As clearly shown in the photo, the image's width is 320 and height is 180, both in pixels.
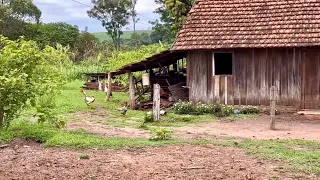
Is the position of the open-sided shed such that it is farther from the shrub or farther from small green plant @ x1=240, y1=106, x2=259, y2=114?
small green plant @ x1=240, y1=106, x2=259, y2=114

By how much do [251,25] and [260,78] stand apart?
2.12 meters

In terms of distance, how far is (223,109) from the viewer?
18719 millimetres

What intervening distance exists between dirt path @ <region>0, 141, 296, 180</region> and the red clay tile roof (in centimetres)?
840

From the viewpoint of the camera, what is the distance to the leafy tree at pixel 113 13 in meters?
57.7

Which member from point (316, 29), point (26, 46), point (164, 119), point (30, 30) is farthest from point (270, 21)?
point (30, 30)

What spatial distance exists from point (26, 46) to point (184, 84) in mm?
13816

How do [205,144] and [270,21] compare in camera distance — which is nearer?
[205,144]

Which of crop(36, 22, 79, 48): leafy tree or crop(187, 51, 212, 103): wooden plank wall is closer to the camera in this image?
crop(187, 51, 212, 103): wooden plank wall

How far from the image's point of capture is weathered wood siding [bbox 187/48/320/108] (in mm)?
18844

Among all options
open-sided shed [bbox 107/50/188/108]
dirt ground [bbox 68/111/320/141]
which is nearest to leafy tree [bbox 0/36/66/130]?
dirt ground [bbox 68/111/320/141]

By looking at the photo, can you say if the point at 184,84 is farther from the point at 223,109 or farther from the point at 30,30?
the point at 30,30

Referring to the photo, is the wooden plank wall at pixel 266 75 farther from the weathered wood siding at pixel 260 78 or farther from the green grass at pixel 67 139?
the green grass at pixel 67 139

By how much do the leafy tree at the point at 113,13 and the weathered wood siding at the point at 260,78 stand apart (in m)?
38.6

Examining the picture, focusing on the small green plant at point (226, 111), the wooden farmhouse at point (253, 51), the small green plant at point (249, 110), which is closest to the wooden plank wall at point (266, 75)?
the wooden farmhouse at point (253, 51)
